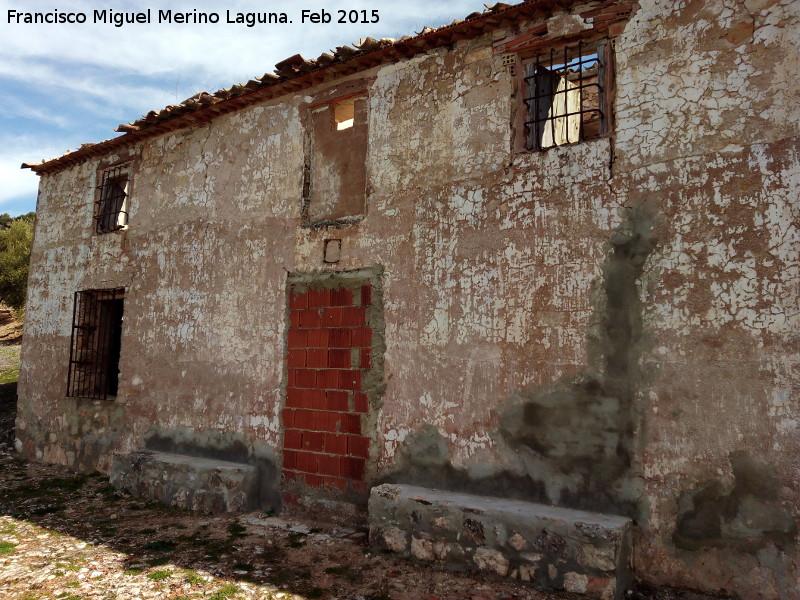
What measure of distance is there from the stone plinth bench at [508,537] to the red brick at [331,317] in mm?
1808

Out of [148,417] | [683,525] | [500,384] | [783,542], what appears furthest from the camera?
[148,417]

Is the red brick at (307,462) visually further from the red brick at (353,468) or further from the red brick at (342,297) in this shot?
the red brick at (342,297)

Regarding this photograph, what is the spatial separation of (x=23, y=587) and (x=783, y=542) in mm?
5438

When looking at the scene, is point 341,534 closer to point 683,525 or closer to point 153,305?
point 683,525

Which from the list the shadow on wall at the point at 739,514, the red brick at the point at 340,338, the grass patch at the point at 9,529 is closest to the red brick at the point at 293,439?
the red brick at the point at 340,338

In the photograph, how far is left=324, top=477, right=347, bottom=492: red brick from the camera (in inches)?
237

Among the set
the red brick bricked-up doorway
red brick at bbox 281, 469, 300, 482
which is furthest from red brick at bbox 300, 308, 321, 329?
red brick at bbox 281, 469, 300, 482

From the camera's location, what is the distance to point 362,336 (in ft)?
19.9

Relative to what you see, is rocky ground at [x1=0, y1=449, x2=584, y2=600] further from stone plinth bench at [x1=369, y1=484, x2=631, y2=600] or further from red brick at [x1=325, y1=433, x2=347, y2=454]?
red brick at [x1=325, y1=433, x2=347, y2=454]

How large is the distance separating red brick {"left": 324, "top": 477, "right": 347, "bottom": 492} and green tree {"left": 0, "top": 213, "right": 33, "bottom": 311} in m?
21.0

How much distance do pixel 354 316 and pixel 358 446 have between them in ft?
4.36

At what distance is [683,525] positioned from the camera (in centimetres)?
428

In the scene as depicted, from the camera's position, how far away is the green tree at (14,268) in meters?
22.5

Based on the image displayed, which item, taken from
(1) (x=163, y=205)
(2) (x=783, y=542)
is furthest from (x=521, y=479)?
(1) (x=163, y=205)
